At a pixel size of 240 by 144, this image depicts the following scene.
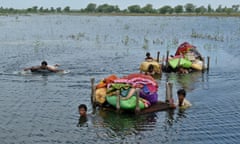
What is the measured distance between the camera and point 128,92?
720 inches

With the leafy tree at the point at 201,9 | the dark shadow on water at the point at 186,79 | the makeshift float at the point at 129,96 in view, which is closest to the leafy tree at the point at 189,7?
the leafy tree at the point at 201,9

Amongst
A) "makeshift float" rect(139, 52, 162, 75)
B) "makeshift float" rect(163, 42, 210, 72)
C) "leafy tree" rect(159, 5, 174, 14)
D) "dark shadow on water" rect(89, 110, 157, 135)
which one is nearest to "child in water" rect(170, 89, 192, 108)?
"dark shadow on water" rect(89, 110, 157, 135)

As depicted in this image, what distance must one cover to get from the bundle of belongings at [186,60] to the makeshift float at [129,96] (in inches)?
413

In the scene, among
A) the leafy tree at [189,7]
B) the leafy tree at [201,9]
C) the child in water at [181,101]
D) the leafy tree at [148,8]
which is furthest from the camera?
the leafy tree at [189,7]

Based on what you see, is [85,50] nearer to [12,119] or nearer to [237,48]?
[237,48]

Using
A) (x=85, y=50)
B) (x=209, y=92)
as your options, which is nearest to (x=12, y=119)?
(x=209, y=92)

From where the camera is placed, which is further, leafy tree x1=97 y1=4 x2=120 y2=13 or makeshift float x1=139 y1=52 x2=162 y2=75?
leafy tree x1=97 y1=4 x2=120 y2=13

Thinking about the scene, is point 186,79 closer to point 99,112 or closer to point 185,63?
point 185,63

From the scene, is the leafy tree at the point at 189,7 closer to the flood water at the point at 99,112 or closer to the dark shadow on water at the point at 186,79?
the flood water at the point at 99,112

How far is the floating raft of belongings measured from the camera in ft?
97.7

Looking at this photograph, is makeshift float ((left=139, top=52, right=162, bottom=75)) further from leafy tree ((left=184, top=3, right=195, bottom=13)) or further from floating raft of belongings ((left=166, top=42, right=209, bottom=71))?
leafy tree ((left=184, top=3, right=195, bottom=13))

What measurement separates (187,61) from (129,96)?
1274 centimetres

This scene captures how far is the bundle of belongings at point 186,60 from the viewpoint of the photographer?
97.7 feet

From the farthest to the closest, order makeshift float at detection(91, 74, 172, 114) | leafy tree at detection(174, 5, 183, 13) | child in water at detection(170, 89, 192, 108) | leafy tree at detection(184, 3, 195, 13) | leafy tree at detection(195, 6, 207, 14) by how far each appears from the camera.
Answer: leafy tree at detection(184, 3, 195, 13)
leafy tree at detection(174, 5, 183, 13)
leafy tree at detection(195, 6, 207, 14)
child in water at detection(170, 89, 192, 108)
makeshift float at detection(91, 74, 172, 114)
